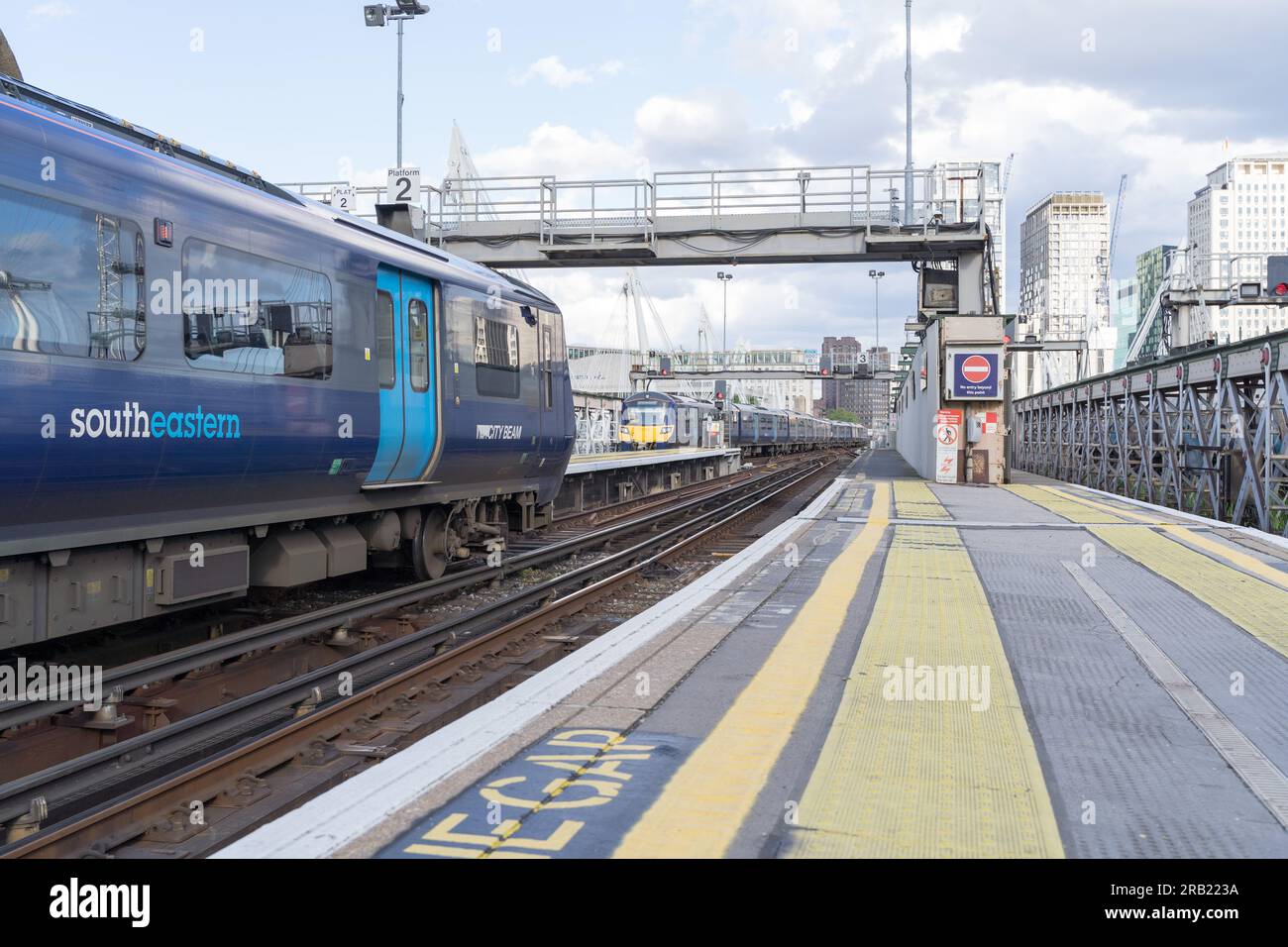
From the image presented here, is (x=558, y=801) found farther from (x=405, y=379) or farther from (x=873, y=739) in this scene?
(x=405, y=379)

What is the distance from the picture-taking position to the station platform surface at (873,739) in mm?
3527

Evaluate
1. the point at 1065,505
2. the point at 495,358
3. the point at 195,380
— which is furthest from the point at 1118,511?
the point at 195,380

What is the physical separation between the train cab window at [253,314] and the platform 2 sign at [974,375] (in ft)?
61.4

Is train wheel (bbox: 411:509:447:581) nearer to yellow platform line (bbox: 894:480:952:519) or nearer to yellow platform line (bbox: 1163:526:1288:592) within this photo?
yellow platform line (bbox: 894:480:952:519)

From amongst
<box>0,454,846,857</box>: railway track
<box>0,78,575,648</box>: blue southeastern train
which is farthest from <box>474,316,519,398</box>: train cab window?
<box>0,454,846,857</box>: railway track

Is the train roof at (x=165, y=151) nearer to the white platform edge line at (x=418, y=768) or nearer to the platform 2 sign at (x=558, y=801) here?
the white platform edge line at (x=418, y=768)

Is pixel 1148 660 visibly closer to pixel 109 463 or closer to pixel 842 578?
pixel 842 578

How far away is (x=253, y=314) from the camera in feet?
24.7

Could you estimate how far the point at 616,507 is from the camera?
22391 millimetres

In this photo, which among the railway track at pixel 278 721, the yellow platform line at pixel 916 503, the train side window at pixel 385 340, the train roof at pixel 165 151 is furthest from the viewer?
the yellow platform line at pixel 916 503

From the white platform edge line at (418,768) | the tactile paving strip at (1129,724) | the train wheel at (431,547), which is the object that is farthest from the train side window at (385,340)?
the tactile paving strip at (1129,724)

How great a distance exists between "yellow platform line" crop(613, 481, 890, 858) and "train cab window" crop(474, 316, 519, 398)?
5202 mm
